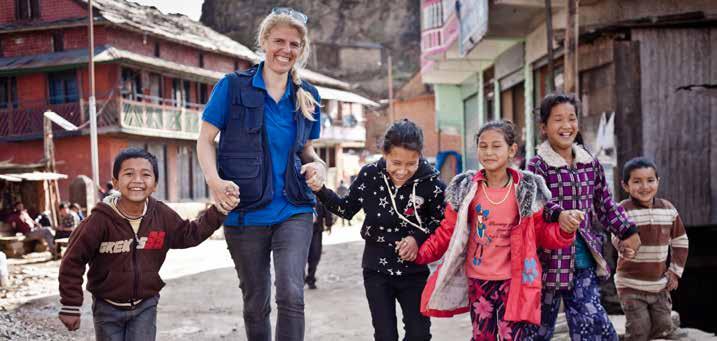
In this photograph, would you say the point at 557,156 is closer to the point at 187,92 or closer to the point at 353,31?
the point at 187,92

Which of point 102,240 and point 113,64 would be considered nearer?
point 102,240

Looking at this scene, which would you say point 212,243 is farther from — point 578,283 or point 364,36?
point 364,36

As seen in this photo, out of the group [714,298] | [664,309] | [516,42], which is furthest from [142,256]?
[516,42]

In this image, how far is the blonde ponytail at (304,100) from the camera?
3744mm

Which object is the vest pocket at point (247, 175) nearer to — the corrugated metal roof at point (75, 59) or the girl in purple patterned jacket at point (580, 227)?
the girl in purple patterned jacket at point (580, 227)

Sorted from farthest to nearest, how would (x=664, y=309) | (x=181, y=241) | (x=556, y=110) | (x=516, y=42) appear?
(x=516, y=42), (x=664, y=309), (x=556, y=110), (x=181, y=241)

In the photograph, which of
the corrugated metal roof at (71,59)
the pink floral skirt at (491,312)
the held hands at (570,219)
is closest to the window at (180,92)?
the corrugated metal roof at (71,59)

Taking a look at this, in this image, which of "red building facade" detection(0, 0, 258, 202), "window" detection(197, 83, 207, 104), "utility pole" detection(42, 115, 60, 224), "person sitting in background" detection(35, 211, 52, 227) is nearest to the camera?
"person sitting in background" detection(35, 211, 52, 227)

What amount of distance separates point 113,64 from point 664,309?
21.9 m

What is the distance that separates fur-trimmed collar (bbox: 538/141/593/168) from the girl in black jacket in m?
0.70

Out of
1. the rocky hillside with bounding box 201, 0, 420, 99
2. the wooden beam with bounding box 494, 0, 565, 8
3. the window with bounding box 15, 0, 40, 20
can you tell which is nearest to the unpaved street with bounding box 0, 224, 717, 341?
the wooden beam with bounding box 494, 0, 565, 8

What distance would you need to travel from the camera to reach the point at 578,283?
397 cm

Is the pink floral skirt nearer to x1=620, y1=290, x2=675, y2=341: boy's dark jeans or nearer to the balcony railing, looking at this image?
x1=620, y1=290, x2=675, y2=341: boy's dark jeans

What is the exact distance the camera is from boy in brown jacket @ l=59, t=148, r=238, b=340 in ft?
11.3
